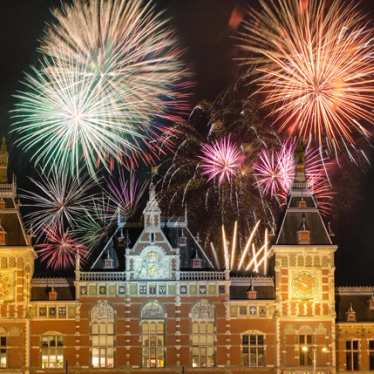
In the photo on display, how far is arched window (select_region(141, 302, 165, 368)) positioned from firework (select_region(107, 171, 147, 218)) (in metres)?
7.24

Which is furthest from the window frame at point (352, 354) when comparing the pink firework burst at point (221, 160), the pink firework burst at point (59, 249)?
the pink firework burst at point (59, 249)

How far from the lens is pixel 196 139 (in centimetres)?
11150

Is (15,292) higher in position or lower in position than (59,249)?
lower

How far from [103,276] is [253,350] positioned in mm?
11164

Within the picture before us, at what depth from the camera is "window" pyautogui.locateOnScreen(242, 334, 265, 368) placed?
108m

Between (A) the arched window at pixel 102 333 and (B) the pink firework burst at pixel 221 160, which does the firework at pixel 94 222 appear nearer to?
(A) the arched window at pixel 102 333

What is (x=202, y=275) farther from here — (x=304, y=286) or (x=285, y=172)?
(x=285, y=172)

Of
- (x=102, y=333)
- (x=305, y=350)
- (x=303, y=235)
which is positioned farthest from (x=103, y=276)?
(x=305, y=350)

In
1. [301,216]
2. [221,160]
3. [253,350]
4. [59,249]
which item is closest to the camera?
[253,350]

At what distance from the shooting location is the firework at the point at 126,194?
367 feet

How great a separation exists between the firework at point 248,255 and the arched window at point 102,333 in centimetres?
Result: 833

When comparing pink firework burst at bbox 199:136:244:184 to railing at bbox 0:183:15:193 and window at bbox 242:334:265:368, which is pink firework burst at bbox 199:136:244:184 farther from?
railing at bbox 0:183:15:193

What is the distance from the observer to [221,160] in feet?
359

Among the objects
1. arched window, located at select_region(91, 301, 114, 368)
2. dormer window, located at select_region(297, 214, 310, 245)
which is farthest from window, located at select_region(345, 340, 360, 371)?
arched window, located at select_region(91, 301, 114, 368)
